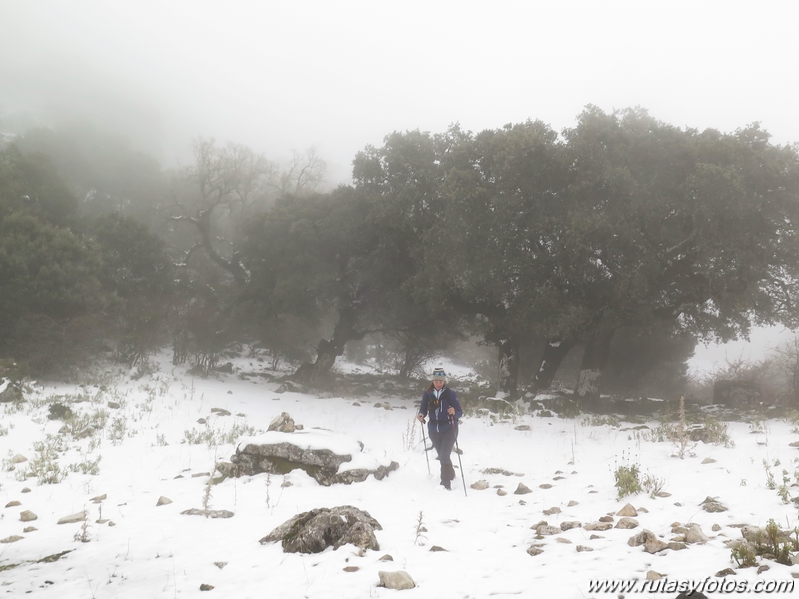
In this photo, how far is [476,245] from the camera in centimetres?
1856

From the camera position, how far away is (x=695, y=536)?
15.1 feet

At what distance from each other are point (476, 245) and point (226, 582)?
606 inches

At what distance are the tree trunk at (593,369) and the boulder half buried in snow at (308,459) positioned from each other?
12.4 meters

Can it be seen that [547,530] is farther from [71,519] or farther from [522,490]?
[71,519]

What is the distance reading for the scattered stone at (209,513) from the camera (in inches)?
250

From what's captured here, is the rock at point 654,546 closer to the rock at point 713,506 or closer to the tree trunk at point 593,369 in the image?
the rock at point 713,506

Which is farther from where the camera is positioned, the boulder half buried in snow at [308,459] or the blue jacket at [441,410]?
the blue jacket at [441,410]

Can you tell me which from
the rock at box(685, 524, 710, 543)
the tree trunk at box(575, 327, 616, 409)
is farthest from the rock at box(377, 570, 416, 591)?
the tree trunk at box(575, 327, 616, 409)

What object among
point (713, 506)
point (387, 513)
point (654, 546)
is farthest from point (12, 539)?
point (713, 506)

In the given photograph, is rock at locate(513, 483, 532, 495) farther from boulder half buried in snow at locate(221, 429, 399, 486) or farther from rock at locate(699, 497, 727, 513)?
rock at locate(699, 497, 727, 513)

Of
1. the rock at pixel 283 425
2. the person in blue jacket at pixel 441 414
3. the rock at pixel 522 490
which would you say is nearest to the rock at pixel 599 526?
the rock at pixel 522 490

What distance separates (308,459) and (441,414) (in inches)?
93.4

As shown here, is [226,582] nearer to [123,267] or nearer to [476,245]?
[476,245]

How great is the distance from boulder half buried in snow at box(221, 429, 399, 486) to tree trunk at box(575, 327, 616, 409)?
40.5 feet
